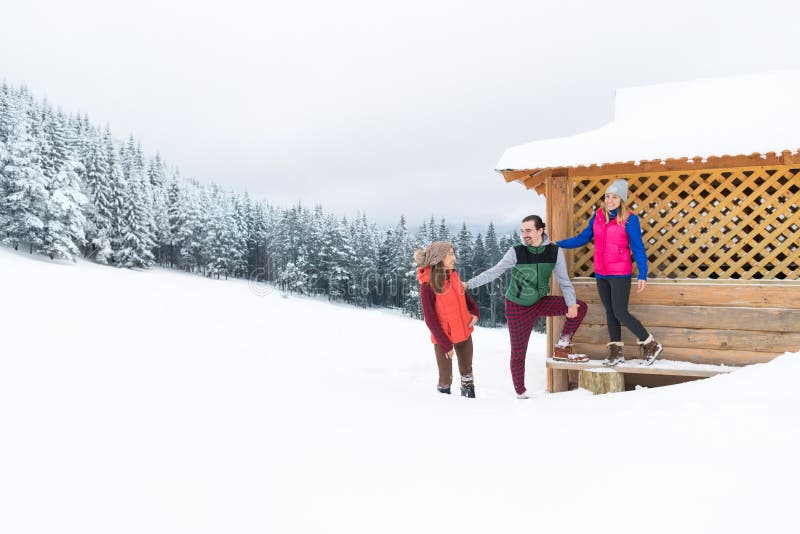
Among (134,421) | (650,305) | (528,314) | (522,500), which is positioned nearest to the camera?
(522,500)

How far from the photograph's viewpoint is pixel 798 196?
5.07 meters

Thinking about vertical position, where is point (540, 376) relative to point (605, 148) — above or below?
below

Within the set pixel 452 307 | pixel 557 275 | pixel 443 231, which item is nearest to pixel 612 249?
pixel 557 275

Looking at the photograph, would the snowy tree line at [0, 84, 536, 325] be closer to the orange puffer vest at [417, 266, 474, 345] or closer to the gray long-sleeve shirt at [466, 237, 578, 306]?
the gray long-sleeve shirt at [466, 237, 578, 306]

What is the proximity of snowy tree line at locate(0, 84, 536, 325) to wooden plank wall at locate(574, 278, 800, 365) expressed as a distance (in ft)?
109

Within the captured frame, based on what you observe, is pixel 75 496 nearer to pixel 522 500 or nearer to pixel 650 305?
pixel 522 500

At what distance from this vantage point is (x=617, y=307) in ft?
16.4

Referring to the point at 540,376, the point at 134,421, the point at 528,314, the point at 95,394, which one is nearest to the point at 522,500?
the point at 134,421

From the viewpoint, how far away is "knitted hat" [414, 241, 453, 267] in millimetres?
4309

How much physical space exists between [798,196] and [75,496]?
22.6ft

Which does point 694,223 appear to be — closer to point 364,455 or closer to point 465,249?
point 364,455

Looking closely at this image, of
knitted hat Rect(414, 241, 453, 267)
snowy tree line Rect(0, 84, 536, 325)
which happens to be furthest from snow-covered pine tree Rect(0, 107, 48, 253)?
knitted hat Rect(414, 241, 453, 267)

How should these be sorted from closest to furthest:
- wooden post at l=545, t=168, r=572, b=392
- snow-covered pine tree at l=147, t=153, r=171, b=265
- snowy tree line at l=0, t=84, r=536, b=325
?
wooden post at l=545, t=168, r=572, b=392 → snowy tree line at l=0, t=84, r=536, b=325 → snow-covered pine tree at l=147, t=153, r=171, b=265

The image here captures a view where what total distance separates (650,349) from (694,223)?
1676mm
